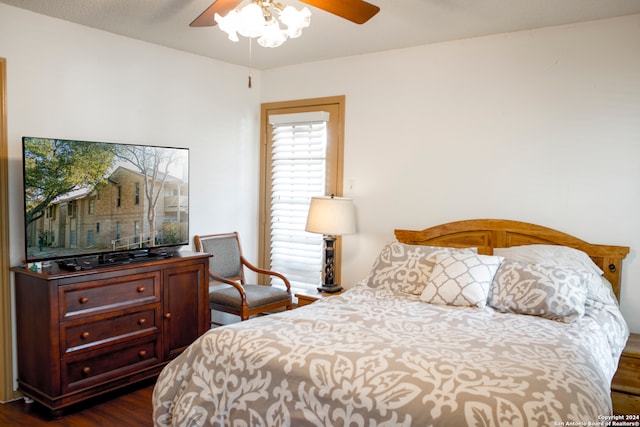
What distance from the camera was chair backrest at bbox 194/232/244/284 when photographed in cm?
423

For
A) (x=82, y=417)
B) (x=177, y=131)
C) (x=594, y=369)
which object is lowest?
(x=82, y=417)

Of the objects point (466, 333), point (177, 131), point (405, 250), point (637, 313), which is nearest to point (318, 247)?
Result: point (405, 250)

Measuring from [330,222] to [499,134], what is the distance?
1.44 meters

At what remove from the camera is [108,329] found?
3135 millimetres

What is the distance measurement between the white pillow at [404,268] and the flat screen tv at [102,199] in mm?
1588

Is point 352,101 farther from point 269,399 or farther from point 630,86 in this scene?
point 269,399

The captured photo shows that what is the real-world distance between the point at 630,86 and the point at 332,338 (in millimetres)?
2552

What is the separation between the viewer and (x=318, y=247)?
4434 mm

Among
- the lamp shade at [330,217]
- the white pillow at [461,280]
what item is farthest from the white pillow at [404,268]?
the lamp shade at [330,217]

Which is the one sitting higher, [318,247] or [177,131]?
[177,131]

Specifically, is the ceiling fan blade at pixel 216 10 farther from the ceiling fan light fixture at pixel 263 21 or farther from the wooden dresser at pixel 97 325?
the wooden dresser at pixel 97 325

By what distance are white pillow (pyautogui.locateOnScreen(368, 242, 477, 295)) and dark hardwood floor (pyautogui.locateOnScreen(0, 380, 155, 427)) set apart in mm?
1696

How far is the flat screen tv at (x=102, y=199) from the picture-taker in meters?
2.99

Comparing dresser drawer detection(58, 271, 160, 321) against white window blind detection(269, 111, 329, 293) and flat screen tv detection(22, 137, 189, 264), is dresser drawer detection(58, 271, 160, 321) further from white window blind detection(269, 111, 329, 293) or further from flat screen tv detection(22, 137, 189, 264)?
white window blind detection(269, 111, 329, 293)
